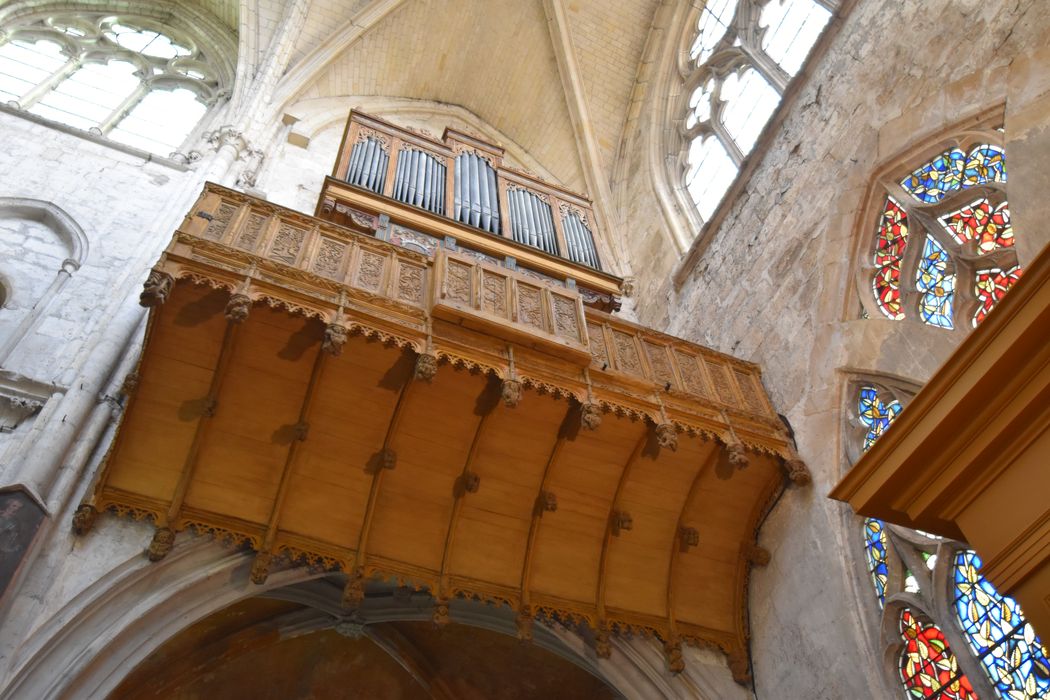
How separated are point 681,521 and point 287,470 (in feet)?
11.0

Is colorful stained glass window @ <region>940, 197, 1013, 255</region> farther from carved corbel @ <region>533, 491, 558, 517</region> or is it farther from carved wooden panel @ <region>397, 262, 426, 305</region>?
carved wooden panel @ <region>397, 262, 426, 305</region>

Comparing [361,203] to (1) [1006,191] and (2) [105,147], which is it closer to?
(2) [105,147]

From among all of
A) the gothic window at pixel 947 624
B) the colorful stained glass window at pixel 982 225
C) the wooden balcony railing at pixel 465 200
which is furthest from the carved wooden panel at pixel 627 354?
the colorful stained glass window at pixel 982 225

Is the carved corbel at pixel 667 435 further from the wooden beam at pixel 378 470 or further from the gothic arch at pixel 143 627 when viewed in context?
the wooden beam at pixel 378 470

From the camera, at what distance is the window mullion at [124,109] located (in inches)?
441

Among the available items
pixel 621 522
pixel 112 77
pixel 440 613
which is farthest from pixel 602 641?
pixel 112 77

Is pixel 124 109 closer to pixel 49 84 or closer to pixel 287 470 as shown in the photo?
pixel 49 84

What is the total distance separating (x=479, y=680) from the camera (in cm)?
883

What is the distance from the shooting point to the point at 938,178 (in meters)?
6.76

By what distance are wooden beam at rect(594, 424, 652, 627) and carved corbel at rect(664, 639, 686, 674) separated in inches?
23.6

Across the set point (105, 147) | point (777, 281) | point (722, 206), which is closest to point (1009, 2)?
point (777, 281)

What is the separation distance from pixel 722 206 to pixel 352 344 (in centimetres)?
554

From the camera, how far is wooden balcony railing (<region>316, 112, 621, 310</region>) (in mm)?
8875

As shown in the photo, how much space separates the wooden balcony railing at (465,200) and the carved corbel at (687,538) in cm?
314
